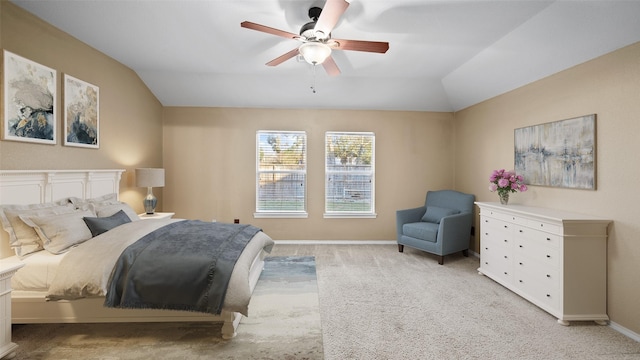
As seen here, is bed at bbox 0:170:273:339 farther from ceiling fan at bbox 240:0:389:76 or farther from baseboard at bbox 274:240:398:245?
baseboard at bbox 274:240:398:245

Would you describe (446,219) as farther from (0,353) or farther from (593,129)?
(0,353)

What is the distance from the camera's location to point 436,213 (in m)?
4.84

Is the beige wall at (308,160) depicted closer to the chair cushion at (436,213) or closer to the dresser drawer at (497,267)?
the chair cushion at (436,213)

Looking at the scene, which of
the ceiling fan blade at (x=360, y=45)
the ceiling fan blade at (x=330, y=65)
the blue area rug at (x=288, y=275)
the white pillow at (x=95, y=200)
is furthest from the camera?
the blue area rug at (x=288, y=275)

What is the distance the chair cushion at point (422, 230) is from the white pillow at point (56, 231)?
4.24m

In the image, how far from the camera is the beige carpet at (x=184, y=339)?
2193mm

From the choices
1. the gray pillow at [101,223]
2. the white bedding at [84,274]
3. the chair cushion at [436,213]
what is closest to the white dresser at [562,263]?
the chair cushion at [436,213]

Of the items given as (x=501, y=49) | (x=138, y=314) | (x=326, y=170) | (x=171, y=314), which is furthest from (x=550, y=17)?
(x=138, y=314)

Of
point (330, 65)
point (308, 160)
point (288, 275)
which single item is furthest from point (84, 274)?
point (308, 160)

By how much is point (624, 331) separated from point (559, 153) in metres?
1.80

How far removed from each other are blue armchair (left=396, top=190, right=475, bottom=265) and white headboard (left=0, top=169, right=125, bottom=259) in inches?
174

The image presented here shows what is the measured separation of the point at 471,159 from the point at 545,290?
257 cm

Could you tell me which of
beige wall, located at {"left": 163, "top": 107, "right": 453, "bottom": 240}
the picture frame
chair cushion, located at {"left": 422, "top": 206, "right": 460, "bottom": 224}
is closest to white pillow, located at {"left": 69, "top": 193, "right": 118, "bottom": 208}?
the picture frame

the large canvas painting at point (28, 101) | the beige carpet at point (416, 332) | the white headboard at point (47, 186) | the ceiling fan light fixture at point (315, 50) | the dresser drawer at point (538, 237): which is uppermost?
the ceiling fan light fixture at point (315, 50)
